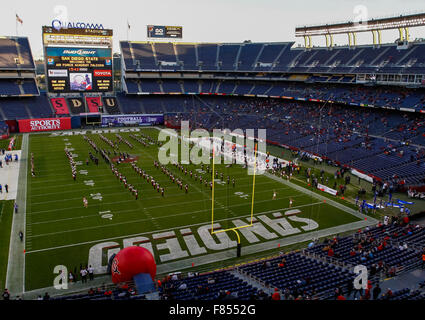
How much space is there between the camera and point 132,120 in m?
47.7

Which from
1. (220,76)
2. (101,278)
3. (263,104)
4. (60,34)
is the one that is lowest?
(101,278)

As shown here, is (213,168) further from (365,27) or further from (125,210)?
(365,27)

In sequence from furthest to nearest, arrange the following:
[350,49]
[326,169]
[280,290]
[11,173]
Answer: [350,49]
[326,169]
[11,173]
[280,290]

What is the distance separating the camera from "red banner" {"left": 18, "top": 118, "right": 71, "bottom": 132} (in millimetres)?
41734

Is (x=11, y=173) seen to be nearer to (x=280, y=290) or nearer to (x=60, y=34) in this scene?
(x=280, y=290)

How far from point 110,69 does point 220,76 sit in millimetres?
17799

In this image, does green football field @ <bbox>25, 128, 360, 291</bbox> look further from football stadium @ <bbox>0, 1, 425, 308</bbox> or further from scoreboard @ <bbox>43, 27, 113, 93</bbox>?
scoreboard @ <bbox>43, 27, 113, 93</bbox>

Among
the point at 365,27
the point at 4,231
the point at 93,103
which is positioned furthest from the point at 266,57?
the point at 4,231

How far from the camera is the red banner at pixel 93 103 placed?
47766mm

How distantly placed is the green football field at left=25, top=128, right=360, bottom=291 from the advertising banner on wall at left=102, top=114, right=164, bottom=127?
1920 cm

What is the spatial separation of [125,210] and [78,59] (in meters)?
33.9

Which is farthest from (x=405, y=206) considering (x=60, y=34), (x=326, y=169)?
(x=60, y=34)

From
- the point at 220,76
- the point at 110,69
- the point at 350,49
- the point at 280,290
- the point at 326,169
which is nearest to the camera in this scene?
the point at 280,290

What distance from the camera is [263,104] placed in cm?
4997
